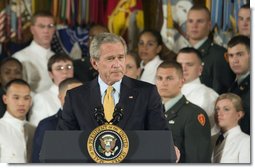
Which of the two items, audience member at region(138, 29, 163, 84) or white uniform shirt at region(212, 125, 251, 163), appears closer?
white uniform shirt at region(212, 125, 251, 163)

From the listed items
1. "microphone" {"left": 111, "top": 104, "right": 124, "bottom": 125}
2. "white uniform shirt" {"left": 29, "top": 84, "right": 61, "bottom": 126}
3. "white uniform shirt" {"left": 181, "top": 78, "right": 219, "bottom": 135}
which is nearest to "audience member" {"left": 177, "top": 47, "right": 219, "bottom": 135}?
"white uniform shirt" {"left": 181, "top": 78, "right": 219, "bottom": 135}

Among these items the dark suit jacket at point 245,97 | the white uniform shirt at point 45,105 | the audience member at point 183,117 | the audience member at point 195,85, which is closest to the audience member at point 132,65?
the audience member at point 183,117

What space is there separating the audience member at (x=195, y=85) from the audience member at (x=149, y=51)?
5.7 inches

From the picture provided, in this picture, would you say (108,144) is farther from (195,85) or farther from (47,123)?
(195,85)

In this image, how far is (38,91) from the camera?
4246 mm

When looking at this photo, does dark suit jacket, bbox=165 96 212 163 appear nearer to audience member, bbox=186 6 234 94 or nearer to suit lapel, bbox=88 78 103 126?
audience member, bbox=186 6 234 94

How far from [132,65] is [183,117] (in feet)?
1.47

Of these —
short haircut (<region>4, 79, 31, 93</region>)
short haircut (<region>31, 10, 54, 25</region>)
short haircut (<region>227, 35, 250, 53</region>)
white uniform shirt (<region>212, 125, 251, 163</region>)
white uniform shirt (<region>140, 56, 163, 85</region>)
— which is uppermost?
short haircut (<region>31, 10, 54, 25</region>)

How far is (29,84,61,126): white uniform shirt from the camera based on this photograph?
13.8 ft

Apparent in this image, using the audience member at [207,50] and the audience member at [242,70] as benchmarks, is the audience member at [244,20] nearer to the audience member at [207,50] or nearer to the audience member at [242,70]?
the audience member at [242,70]

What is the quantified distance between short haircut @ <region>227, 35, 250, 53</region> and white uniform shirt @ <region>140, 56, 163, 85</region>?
1.47 ft

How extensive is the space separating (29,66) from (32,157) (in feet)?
1.89

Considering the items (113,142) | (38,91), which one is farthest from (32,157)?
(113,142)

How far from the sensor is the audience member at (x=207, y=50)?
13.7 feet
